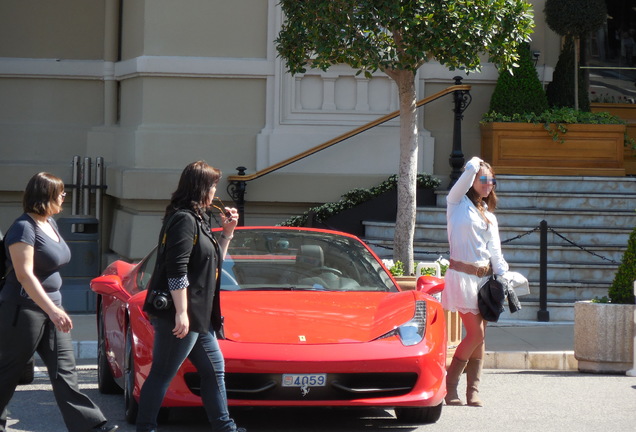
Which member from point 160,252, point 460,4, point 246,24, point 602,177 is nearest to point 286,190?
A: point 246,24

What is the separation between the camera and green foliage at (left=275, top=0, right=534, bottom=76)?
393 inches

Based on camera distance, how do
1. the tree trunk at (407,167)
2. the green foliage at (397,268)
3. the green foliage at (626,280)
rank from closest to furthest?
1. the green foliage at (626,280)
2. the green foliage at (397,268)
3. the tree trunk at (407,167)

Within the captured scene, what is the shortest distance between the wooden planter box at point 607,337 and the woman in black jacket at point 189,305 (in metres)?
4.44

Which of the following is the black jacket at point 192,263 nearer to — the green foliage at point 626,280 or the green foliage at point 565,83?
the green foliage at point 626,280

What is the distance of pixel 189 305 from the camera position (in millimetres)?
6164

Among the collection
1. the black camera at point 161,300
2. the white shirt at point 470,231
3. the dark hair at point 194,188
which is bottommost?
the black camera at point 161,300

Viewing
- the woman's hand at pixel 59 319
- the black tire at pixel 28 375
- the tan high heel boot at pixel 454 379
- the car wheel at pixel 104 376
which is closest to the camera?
the woman's hand at pixel 59 319

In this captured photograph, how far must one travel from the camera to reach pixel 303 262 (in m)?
8.13

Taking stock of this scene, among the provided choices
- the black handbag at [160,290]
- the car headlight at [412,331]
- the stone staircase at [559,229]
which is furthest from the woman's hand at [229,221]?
the stone staircase at [559,229]

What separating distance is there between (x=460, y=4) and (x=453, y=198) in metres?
2.63

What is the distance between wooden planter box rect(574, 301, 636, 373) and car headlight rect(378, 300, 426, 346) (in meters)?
2.89

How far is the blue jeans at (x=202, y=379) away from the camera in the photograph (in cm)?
625

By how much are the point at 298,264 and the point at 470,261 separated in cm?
123

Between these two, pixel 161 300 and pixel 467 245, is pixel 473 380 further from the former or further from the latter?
pixel 161 300
